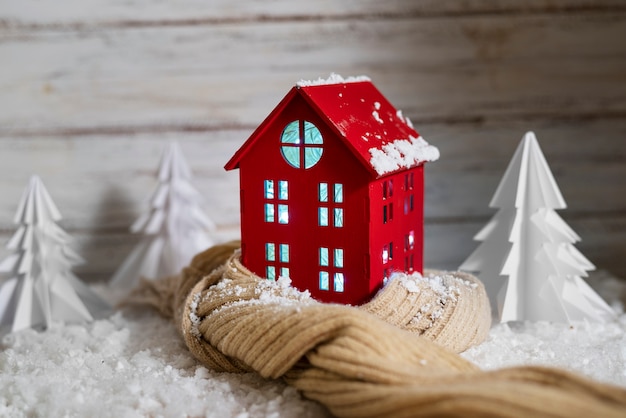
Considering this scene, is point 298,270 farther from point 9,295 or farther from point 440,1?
point 440,1

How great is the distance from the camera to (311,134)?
109 centimetres

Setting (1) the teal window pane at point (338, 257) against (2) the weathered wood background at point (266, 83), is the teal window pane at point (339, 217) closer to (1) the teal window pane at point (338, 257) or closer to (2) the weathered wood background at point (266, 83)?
(1) the teal window pane at point (338, 257)

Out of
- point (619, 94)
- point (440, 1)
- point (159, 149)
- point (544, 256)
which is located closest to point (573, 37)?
point (619, 94)

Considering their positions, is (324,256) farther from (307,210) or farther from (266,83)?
(266,83)

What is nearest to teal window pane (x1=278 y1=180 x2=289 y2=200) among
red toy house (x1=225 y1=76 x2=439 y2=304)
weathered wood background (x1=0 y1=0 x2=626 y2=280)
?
red toy house (x1=225 y1=76 x2=439 y2=304)

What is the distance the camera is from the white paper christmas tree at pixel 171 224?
155 centimetres

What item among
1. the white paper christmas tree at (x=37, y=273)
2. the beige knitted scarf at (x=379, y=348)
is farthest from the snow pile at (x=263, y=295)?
the white paper christmas tree at (x=37, y=273)

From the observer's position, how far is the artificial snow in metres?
0.95

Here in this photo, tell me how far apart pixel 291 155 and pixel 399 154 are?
0.53ft

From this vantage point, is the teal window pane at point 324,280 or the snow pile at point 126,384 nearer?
the snow pile at point 126,384

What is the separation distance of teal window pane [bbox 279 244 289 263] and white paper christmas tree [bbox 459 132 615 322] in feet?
1.27

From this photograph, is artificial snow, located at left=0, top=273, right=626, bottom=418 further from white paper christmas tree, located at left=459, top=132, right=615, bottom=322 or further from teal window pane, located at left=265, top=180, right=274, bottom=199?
teal window pane, located at left=265, top=180, right=274, bottom=199

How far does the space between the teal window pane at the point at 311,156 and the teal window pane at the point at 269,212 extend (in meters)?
0.09

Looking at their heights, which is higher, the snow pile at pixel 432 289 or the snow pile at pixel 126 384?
the snow pile at pixel 432 289
